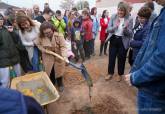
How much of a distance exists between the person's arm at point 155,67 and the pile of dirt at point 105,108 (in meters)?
2.61

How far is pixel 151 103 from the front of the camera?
2.23 metres

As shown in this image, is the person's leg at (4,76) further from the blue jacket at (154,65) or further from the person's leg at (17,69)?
the blue jacket at (154,65)

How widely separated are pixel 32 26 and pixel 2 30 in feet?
2.02

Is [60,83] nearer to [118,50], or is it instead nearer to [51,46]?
[51,46]

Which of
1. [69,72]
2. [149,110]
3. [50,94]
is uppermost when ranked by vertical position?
[149,110]

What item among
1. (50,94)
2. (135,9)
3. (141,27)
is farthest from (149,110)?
(135,9)

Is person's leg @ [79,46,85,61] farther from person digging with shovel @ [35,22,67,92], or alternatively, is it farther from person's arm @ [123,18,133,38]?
A: person's arm @ [123,18,133,38]

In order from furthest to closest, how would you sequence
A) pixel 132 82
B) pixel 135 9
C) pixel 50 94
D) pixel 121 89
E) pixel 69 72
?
pixel 135 9, pixel 69 72, pixel 121 89, pixel 50 94, pixel 132 82

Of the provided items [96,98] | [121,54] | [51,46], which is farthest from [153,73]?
[121,54]

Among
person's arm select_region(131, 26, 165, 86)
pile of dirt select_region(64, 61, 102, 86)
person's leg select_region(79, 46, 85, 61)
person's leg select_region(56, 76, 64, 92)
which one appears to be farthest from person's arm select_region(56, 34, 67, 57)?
person's leg select_region(79, 46, 85, 61)

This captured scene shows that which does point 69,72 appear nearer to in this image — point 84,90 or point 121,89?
point 84,90

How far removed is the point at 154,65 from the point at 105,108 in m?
2.91

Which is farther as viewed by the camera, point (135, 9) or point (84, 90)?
point (135, 9)

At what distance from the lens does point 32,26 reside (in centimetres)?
519
